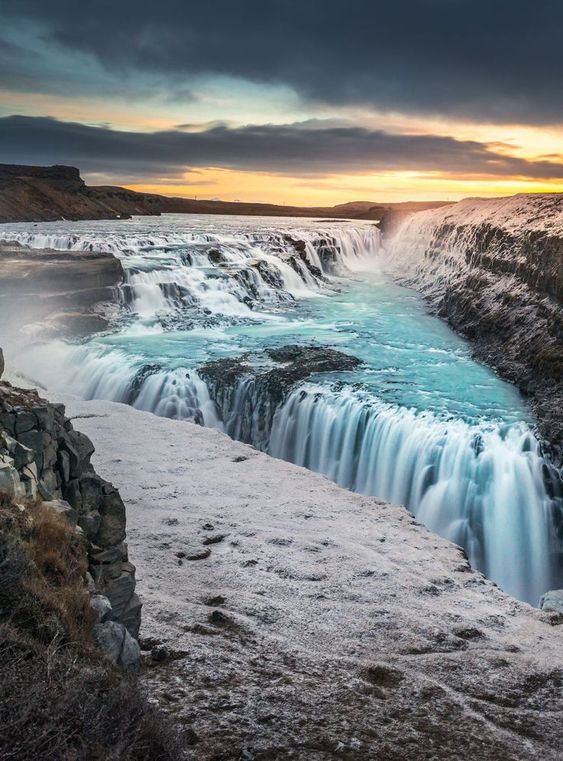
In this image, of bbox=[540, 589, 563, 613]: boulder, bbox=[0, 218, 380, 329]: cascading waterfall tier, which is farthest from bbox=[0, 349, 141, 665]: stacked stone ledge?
bbox=[0, 218, 380, 329]: cascading waterfall tier

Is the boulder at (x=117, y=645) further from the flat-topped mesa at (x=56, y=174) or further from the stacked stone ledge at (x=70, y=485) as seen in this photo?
the flat-topped mesa at (x=56, y=174)

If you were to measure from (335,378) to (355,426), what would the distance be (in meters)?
3.14

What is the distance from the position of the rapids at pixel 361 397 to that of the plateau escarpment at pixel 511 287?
76 cm

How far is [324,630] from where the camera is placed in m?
7.43

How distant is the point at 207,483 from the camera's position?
38.8 ft

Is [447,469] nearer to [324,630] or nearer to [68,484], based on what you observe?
[324,630]

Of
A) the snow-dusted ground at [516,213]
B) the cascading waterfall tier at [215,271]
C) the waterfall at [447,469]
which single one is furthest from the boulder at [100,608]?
the snow-dusted ground at [516,213]

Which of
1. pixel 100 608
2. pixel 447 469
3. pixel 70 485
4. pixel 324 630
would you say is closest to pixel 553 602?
pixel 324 630

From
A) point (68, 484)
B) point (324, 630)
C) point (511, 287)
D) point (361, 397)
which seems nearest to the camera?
point (68, 484)

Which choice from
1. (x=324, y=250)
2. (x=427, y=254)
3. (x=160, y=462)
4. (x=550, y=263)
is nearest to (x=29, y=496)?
(x=160, y=462)

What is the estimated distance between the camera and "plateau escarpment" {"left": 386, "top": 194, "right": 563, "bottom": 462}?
61.4 ft

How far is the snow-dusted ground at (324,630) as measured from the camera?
5609 millimetres

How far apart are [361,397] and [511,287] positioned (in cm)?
1134

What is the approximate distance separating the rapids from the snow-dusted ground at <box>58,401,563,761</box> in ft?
9.43
